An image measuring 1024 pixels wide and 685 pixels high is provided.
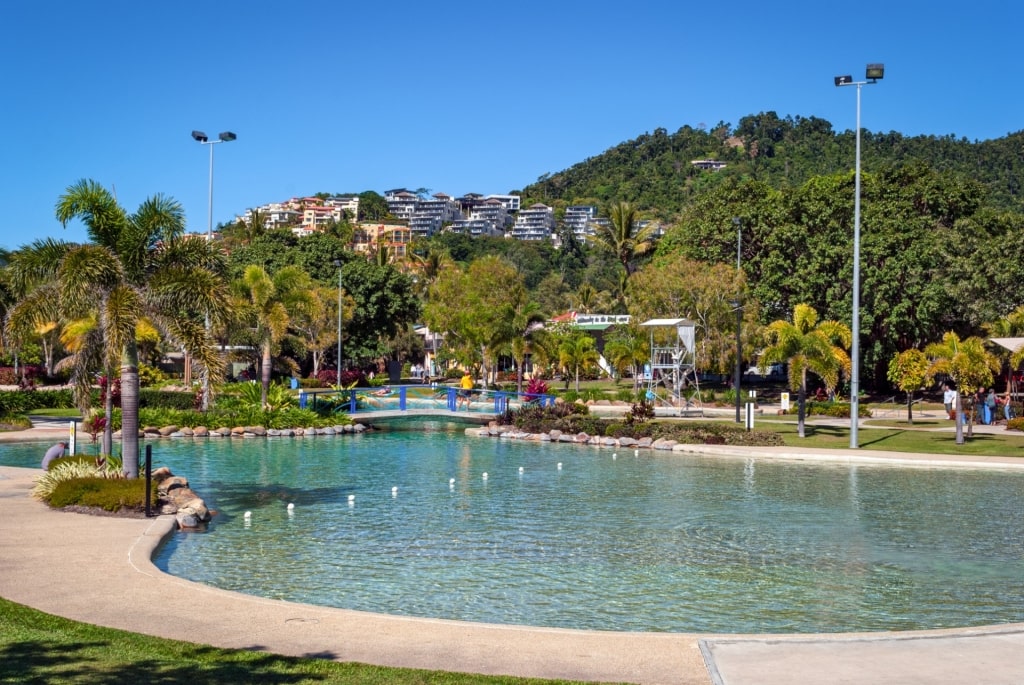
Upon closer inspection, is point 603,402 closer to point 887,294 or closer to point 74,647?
point 887,294

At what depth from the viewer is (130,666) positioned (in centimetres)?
950


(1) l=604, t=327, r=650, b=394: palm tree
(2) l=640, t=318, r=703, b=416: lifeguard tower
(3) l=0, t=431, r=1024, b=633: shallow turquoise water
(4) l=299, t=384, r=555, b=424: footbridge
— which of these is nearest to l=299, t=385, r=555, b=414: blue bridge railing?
(4) l=299, t=384, r=555, b=424: footbridge

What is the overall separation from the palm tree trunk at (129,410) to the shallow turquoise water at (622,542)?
7.24 ft

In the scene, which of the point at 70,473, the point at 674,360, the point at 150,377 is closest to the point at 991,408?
the point at 674,360

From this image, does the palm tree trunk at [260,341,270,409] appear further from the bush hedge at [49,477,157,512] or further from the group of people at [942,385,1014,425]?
the group of people at [942,385,1014,425]

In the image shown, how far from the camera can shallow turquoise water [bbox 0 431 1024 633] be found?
13.9 meters

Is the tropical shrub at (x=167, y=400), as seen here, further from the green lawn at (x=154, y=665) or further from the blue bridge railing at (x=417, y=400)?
the green lawn at (x=154, y=665)

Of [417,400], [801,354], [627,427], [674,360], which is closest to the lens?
[801,354]

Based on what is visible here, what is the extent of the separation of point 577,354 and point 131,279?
4669 centimetres

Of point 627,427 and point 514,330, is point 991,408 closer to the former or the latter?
point 627,427

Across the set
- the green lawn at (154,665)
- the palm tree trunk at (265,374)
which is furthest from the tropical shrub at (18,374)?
the green lawn at (154,665)

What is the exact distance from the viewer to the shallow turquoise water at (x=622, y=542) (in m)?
13.9

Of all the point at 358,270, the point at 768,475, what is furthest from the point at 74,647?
the point at 358,270

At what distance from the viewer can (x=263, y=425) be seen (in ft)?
133
